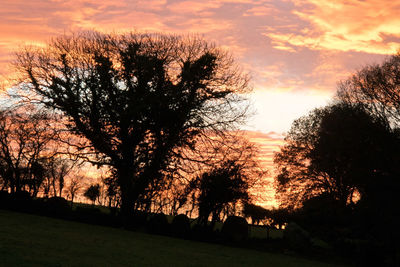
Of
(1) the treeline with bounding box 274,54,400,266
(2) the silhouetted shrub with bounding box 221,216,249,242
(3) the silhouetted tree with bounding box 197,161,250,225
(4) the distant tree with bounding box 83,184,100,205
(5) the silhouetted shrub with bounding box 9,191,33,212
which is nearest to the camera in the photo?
(1) the treeline with bounding box 274,54,400,266

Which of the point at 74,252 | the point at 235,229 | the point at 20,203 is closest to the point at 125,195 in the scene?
the point at 20,203

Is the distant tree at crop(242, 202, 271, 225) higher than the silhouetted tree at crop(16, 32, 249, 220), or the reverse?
the silhouetted tree at crop(16, 32, 249, 220)

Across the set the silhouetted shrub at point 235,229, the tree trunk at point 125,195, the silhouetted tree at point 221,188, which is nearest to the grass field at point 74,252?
the tree trunk at point 125,195

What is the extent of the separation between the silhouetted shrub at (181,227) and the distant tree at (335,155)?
15.5 metres

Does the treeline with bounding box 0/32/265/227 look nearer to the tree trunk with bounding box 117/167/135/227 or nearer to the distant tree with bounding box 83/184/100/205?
the tree trunk with bounding box 117/167/135/227

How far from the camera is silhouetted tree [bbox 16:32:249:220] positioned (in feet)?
102

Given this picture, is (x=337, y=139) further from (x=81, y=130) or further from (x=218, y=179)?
(x=81, y=130)

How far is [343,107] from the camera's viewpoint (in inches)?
1529

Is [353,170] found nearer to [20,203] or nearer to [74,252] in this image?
[74,252]

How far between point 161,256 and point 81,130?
16.1 metres

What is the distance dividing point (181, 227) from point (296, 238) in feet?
34.1

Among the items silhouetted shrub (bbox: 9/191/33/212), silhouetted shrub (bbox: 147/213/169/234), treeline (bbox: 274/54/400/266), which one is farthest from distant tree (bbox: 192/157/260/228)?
silhouetted shrub (bbox: 9/191/33/212)

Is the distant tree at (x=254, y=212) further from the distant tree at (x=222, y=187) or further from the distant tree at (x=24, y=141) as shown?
the distant tree at (x=24, y=141)

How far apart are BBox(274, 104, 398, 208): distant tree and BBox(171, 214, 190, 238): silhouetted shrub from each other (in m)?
15.5
